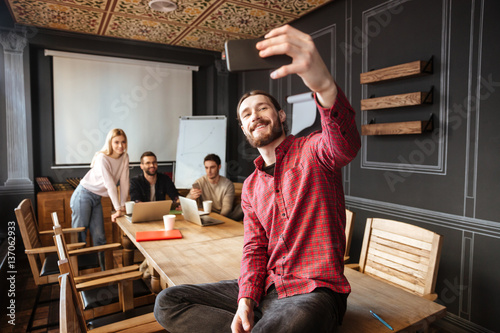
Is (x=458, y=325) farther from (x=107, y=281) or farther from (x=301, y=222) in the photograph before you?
(x=107, y=281)

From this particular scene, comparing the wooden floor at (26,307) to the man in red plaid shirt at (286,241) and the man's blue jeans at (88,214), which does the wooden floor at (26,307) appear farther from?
the man in red plaid shirt at (286,241)

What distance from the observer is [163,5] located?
346 cm

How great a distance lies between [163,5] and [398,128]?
259 centimetres

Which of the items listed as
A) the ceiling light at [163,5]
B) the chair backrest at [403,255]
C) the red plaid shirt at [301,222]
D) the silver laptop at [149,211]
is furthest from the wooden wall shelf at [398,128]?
the ceiling light at [163,5]

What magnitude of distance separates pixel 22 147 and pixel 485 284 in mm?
4832

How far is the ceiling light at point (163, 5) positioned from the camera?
133 inches

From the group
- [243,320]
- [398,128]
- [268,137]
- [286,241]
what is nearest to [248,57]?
[268,137]

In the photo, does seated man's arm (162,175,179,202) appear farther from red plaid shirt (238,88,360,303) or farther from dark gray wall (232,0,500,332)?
red plaid shirt (238,88,360,303)

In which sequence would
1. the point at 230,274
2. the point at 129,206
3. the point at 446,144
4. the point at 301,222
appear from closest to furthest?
the point at 301,222
the point at 230,274
the point at 446,144
the point at 129,206

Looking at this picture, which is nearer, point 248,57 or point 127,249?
point 248,57

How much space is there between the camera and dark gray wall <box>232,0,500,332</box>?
2236mm

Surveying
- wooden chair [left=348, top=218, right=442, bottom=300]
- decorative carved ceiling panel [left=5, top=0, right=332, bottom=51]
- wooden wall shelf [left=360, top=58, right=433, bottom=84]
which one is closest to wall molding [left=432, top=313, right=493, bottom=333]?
wooden chair [left=348, top=218, right=442, bottom=300]

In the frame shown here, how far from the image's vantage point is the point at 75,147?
15.1ft

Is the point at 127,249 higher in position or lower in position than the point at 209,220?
lower
